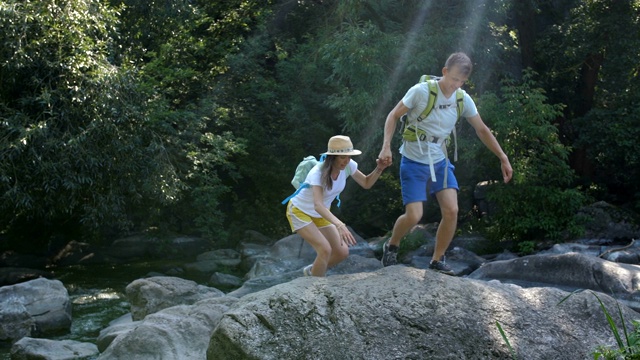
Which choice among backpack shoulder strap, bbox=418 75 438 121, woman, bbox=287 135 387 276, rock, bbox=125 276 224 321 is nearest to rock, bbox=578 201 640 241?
rock, bbox=125 276 224 321

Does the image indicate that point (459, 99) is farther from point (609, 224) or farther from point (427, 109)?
point (609, 224)

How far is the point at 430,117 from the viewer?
6.67 metres

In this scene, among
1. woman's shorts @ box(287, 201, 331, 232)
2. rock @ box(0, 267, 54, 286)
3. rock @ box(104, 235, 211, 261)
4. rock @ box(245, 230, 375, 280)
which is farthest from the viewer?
rock @ box(104, 235, 211, 261)

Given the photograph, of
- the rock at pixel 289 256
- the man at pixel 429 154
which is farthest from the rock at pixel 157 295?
the man at pixel 429 154

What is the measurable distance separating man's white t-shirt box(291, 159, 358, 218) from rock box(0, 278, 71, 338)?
5422 mm

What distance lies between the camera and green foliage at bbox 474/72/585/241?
15.9m

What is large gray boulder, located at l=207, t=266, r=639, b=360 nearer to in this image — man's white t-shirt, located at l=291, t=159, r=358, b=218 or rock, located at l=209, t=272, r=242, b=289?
man's white t-shirt, located at l=291, t=159, r=358, b=218

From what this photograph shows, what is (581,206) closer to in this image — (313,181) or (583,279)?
(583,279)

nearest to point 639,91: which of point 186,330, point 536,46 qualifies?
point 536,46

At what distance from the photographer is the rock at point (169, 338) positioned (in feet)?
23.7

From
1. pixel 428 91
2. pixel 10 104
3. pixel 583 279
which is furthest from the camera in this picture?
pixel 10 104

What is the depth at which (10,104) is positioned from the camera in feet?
45.2

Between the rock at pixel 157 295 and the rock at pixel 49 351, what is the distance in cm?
100

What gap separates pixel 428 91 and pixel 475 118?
576mm
